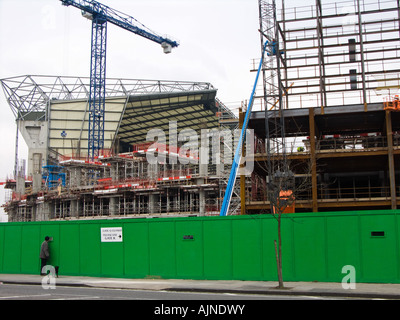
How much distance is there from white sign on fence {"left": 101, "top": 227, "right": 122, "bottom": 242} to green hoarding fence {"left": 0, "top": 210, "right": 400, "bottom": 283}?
0.42 ft

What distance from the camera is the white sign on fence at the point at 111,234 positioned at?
827 inches

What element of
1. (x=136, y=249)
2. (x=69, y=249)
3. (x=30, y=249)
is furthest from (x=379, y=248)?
(x=30, y=249)

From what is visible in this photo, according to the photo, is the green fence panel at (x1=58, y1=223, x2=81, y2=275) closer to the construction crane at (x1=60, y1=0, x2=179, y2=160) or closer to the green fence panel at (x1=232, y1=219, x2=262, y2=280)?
the green fence panel at (x1=232, y1=219, x2=262, y2=280)

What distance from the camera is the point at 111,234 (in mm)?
21156

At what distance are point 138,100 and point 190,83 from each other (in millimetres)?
9586

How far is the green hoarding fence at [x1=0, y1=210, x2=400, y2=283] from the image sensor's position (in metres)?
16.9

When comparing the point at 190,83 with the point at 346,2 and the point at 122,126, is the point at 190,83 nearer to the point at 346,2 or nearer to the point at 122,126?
the point at 122,126

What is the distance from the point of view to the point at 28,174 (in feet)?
294

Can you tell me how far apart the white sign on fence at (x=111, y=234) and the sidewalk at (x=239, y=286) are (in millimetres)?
1725

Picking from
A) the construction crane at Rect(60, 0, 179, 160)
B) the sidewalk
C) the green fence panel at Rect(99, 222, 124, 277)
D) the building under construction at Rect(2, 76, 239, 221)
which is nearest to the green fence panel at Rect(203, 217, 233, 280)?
the sidewalk

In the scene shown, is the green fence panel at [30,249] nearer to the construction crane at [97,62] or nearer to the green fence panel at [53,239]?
the green fence panel at [53,239]

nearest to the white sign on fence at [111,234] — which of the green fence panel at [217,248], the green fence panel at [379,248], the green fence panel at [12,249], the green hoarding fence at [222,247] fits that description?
the green hoarding fence at [222,247]

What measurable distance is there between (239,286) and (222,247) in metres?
2.57
